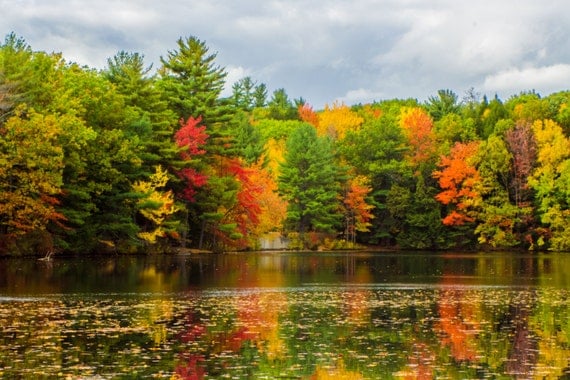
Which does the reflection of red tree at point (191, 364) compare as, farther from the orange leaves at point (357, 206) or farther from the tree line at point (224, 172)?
the orange leaves at point (357, 206)

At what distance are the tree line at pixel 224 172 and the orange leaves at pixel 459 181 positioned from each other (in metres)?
0.14

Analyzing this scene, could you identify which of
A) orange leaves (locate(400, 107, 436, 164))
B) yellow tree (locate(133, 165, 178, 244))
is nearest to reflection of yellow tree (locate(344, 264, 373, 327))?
yellow tree (locate(133, 165, 178, 244))

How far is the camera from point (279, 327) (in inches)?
805

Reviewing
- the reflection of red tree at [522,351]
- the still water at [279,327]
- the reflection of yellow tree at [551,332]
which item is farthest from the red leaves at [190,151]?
the reflection of red tree at [522,351]

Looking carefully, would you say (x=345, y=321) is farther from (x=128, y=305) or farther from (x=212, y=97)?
(x=212, y=97)

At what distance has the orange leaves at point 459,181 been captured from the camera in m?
81.7

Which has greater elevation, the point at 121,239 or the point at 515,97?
the point at 515,97

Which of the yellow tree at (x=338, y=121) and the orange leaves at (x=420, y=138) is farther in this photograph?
the yellow tree at (x=338, y=121)

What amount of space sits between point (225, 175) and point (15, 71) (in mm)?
23985

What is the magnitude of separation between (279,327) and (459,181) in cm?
6440

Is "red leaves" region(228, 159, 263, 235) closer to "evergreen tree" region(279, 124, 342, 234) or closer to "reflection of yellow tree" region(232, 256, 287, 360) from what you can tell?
"evergreen tree" region(279, 124, 342, 234)

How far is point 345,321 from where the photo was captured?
70.9 feet

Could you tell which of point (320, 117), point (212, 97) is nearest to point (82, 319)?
point (212, 97)

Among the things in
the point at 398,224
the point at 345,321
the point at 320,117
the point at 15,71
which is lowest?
the point at 345,321
